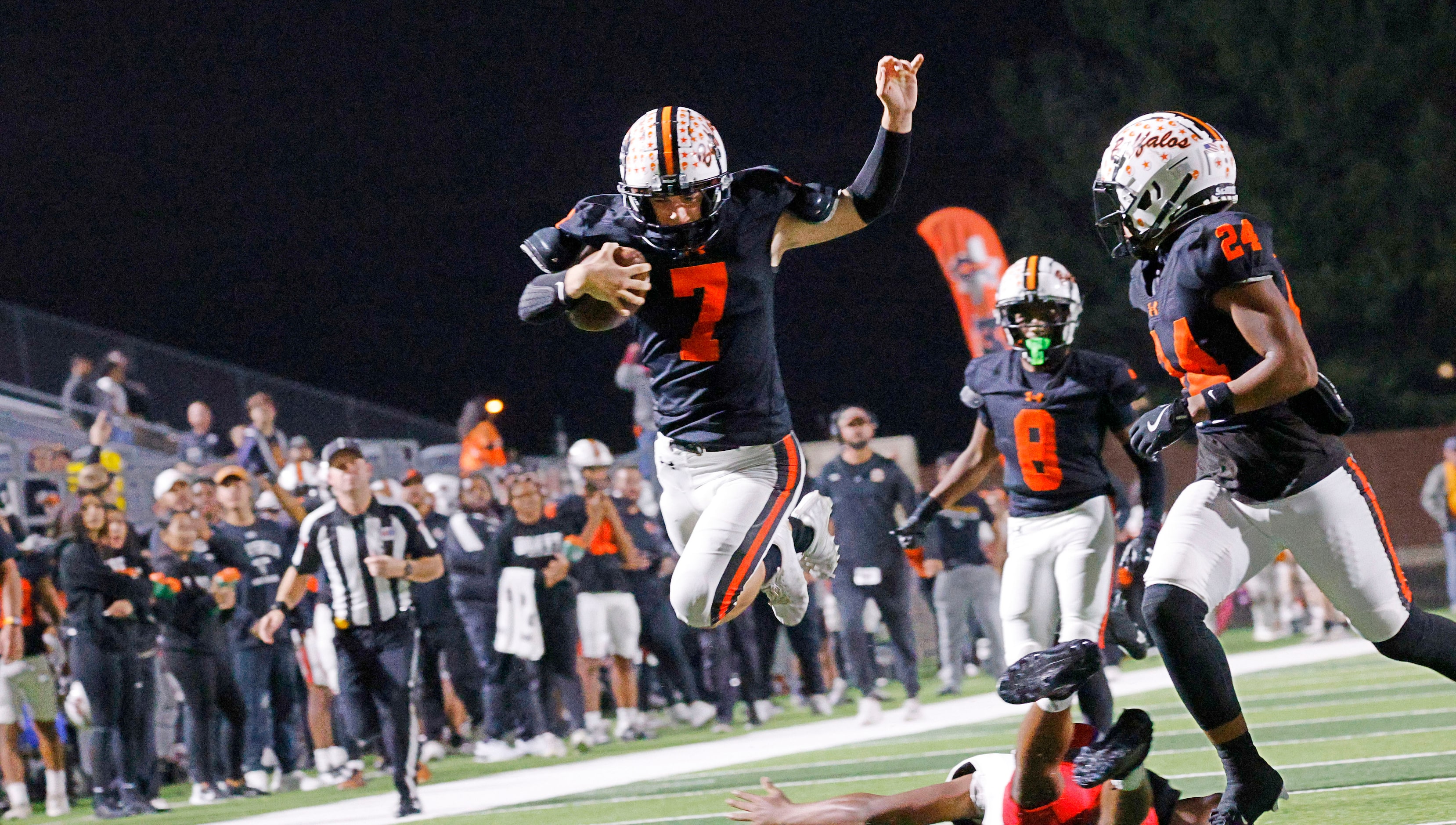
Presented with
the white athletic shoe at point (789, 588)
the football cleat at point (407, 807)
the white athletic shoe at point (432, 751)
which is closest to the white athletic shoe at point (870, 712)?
the white athletic shoe at point (432, 751)

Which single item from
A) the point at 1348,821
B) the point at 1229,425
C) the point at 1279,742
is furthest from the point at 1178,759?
the point at 1229,425

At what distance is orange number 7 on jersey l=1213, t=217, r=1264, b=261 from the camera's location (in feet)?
13.7

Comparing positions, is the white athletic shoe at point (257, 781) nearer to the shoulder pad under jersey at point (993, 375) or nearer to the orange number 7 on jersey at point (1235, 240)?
the shoulder pad under jersey at point (993, 375)

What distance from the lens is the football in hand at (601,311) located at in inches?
179

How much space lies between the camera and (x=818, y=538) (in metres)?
5.67

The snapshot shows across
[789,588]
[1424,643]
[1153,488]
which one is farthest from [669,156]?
[1424,643]

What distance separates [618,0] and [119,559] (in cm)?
2530

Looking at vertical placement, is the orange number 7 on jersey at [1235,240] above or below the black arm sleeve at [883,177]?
below

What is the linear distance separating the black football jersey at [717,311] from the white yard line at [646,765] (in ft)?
9.86

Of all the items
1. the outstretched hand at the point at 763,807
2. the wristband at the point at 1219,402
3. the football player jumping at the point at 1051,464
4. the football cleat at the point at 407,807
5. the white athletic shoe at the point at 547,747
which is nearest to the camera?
the outstretched hand at the point at 763,807

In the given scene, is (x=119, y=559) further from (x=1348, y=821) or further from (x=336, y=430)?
(x=336, y=430)

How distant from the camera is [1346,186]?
28156mm

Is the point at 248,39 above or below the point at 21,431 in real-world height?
above

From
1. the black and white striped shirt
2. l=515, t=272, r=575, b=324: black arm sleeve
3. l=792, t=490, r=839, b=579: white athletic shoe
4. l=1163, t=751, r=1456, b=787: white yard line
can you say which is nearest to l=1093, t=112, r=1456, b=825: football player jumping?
l=792, t=490, r=839, b=579: white athletic shoe
